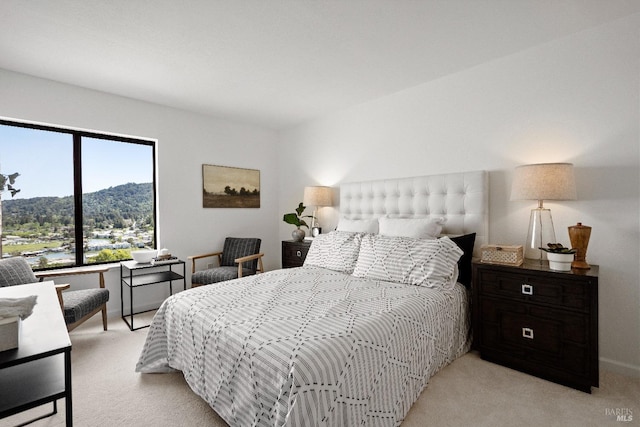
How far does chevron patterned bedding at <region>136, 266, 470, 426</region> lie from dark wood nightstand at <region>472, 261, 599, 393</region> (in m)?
0.20

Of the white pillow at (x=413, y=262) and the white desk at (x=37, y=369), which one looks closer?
the white desk at (x=37, y=369)

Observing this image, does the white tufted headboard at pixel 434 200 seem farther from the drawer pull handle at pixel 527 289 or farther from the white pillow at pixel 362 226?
the drawer pull handle at pixel 527 289

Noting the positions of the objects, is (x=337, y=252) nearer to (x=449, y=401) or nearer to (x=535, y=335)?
(x=449, y=401)

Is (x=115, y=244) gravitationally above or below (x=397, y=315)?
above

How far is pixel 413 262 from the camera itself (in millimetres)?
2506

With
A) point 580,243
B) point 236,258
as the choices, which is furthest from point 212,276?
point 580,243

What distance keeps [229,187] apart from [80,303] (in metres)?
2.35

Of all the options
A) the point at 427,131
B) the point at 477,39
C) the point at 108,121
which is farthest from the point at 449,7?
the point at 108,121

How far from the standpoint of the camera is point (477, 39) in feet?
8.07

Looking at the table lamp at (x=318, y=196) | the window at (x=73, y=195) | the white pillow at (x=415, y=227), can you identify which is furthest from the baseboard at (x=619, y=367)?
the window at (x=73, y=195)

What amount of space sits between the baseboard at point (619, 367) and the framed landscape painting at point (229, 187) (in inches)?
168

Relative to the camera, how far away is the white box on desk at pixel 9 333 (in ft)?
3.81

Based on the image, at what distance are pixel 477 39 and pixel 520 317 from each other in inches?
86.0

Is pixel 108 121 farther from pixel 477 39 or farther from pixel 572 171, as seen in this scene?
pixel 572 171
